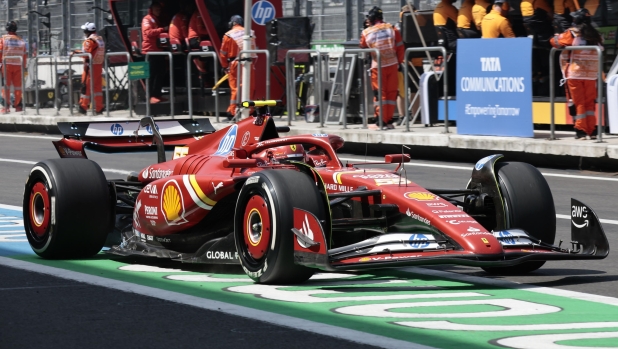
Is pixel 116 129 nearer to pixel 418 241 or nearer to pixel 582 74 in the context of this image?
pixel 418 241

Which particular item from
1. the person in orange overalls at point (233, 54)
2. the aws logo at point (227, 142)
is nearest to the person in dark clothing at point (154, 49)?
the person in orange overalls at point (233, 54)

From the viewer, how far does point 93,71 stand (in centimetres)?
2405

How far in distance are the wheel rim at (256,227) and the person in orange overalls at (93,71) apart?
1715 cm

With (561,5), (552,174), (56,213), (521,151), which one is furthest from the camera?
(561,5)

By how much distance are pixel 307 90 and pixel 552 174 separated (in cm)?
699

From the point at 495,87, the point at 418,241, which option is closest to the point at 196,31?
the point at 495,87

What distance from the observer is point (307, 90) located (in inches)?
818

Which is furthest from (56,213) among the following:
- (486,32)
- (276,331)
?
(486,32)

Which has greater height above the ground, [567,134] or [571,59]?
[571,59]

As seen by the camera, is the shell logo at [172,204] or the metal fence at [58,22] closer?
the shell logo at [172,204]

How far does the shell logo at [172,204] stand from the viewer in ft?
26.4

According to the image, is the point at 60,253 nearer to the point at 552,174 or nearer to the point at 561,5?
the point at 552,174

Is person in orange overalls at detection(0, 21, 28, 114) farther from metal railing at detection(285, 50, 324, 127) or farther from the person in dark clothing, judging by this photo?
metal railing at detection(285, 50, 324, 127)

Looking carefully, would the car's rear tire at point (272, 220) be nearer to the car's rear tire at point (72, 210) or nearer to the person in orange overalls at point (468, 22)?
the car's rear tire at point (72, 210)
